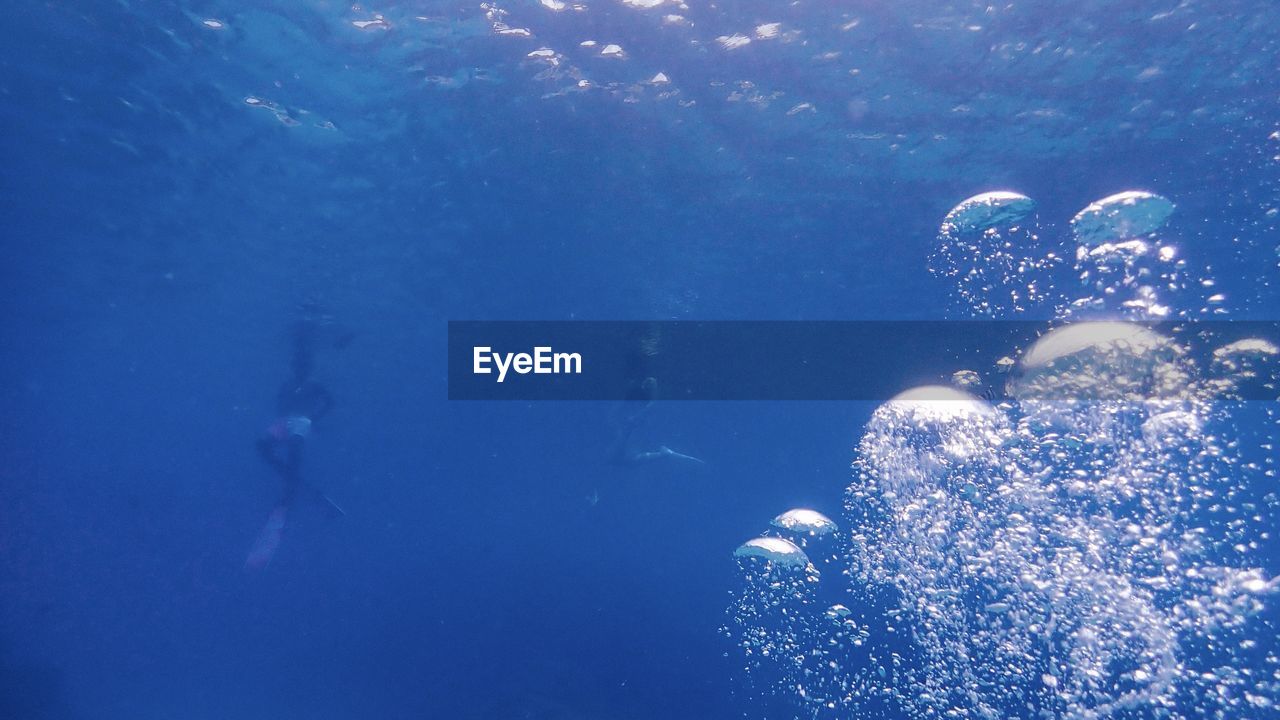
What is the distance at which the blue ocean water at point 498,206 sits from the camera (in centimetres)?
996

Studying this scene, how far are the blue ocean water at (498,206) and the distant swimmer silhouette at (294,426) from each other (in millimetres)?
684

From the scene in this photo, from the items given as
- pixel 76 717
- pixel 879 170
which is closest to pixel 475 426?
pixel 76 717

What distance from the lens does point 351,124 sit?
12367 mm

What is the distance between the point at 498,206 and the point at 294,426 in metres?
9.36

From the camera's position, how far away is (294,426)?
19.0 meters

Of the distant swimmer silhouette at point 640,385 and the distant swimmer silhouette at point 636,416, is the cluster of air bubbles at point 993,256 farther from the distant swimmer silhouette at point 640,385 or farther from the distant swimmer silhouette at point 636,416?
the distant swimmer silhouette at point 636,416

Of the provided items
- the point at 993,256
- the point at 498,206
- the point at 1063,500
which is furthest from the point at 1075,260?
the point at 498,206

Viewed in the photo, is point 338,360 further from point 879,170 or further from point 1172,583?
point 1172,583

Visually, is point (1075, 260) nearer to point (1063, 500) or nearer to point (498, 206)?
point (1063, 500)

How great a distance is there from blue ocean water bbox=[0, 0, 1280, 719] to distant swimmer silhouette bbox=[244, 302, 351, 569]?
68 cm

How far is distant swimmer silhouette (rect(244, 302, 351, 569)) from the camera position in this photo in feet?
55.7

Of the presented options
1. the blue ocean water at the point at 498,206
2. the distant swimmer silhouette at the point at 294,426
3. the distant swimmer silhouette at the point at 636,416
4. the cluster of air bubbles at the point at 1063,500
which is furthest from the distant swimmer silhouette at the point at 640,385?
the distant swimmer silhouette at the point at 294,426

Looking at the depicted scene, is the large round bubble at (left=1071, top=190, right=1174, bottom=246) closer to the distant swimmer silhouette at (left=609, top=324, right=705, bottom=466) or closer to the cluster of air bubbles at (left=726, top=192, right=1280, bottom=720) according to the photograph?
the cluster of air bubbles at (left=726, top=192, right=1280, bottom=720)

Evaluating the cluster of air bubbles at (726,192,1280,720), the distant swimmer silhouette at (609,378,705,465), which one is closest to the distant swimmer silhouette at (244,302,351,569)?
the distant swimmer silhouette at (609,378,705,465)
